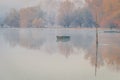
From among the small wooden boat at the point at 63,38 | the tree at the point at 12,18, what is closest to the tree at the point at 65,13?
the tree at the point at 12,18

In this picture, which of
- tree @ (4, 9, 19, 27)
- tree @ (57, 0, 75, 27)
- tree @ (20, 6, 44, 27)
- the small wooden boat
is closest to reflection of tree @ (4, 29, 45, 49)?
the small wooden boat

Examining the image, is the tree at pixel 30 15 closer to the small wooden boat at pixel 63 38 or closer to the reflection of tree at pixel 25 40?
the reflection of tree at pixel 25 40

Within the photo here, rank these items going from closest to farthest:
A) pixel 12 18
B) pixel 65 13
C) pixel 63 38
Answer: pixel 65 13
pixel 12 18
pixel 63 38

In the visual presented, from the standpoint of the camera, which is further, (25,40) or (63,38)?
(25,40)

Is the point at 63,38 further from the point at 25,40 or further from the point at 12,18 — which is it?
the point at 12,18

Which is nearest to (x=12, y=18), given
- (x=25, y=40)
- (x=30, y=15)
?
(x=30, y=15)

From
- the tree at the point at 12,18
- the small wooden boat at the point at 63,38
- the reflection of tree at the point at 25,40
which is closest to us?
the tree at the point at 12,18

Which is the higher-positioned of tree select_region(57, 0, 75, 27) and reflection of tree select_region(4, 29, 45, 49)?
tree select_region(57, 0, 75, 27)

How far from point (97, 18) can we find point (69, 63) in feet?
5.94

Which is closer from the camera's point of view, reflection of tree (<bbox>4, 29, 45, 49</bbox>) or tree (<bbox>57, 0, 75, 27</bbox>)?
tree (<bbox>57, 0, 75, 27</bbox>)

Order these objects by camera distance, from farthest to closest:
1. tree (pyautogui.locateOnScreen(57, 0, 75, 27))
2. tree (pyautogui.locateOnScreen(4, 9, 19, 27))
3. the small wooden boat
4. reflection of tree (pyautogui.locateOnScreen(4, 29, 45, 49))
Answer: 1. the small wooden boat
2. reflection of tree (pyautogui.locateOnScreen(4, 29, 45, 49))
3. tree (pyautogui.locateOnScreen(4, 9, 19, 27))
4. tree (pyautogui.locateOnScreen(57, 0, 75, 27))

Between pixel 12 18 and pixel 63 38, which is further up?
pixel 12 18

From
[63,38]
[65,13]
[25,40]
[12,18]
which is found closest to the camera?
[65,13]

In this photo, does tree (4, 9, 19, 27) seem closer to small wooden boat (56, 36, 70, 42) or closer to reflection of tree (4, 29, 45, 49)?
reflection of tree (4, 29, 45, 49)
